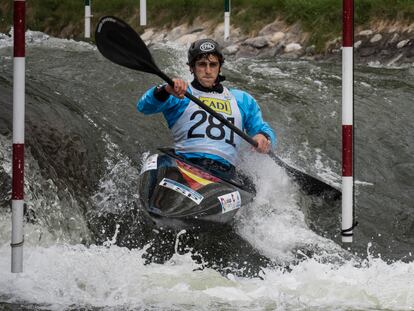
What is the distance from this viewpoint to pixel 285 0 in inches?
595

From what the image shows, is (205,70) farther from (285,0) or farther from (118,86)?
(285,0)

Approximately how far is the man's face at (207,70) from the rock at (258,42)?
7.94 m

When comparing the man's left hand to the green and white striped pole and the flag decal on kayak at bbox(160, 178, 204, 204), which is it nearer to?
the flag decal on kayak at bbox(160, 178, 204, 204)

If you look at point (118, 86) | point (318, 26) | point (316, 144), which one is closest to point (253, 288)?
point (316, 144)

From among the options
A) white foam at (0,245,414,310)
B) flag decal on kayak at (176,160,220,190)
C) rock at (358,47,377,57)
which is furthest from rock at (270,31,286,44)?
white foam at (0,245,414,310)

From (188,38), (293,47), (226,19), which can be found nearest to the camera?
(226,19)

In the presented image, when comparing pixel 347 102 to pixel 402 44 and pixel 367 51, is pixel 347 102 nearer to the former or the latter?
pixel 402 44

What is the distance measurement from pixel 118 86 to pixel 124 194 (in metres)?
2.60

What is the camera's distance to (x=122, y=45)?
5746 millimetres

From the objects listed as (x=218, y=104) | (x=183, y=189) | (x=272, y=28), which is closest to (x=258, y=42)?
(x=272, y=28)

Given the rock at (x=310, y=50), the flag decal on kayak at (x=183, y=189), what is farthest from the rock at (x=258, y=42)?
the flag decal on kayak at (x=183, y=189)

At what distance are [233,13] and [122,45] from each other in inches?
413

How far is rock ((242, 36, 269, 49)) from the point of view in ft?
47.1

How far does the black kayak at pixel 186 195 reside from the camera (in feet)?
18.5
